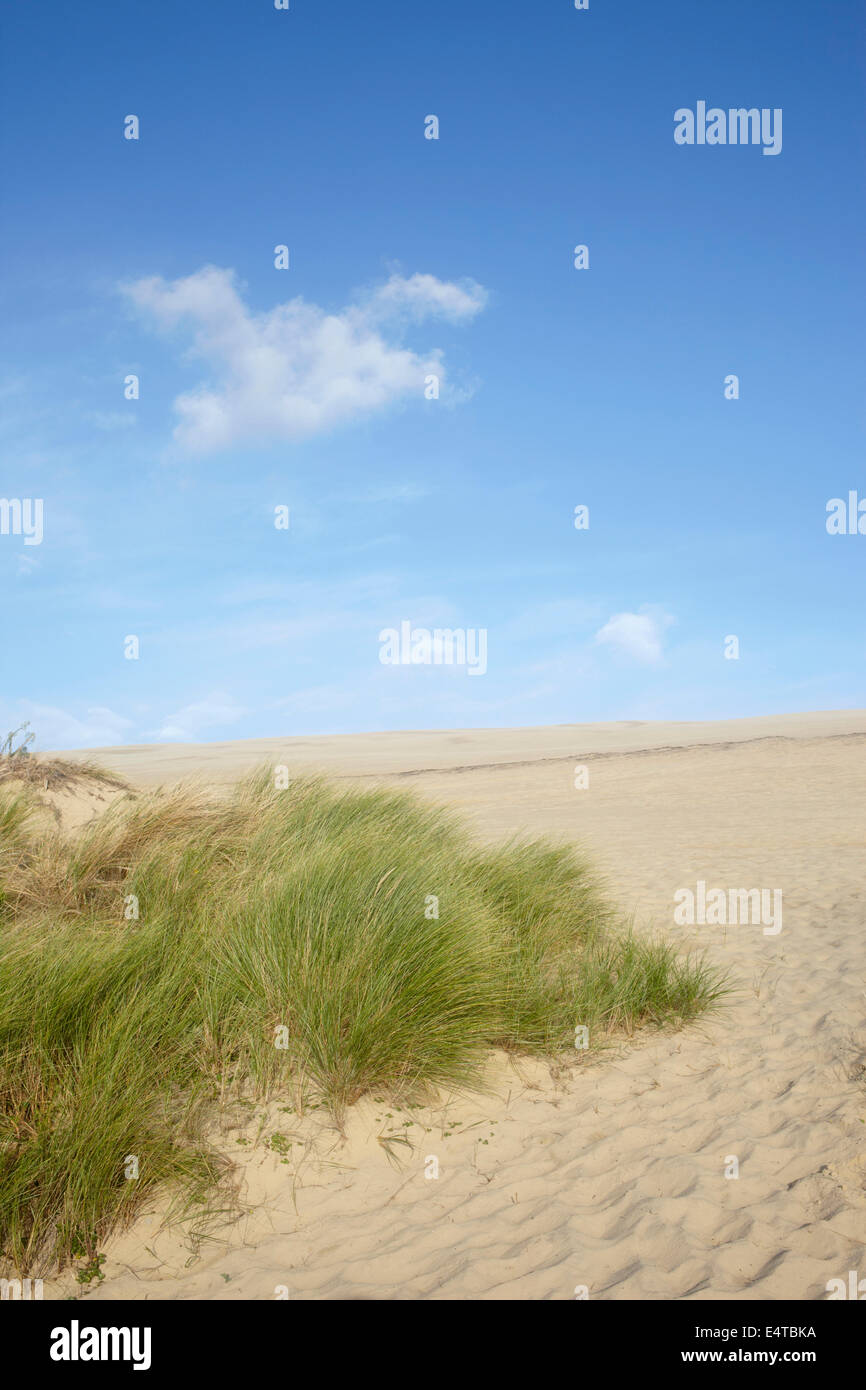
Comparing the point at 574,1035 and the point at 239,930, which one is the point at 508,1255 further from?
the point at 239,930

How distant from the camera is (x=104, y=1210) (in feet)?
10.2

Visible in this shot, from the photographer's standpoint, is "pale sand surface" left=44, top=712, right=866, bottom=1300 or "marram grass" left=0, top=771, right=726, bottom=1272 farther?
"marram grass" left=0, top=771, right=726, bottom=1272

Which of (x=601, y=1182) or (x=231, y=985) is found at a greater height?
(x=231, y=985)

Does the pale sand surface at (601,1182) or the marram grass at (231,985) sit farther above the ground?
the marram grass at (231,985)

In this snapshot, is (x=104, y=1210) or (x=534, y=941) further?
(x=534, y=941)

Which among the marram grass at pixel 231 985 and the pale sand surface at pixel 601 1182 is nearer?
the pale sand surface at pixel 601 1182

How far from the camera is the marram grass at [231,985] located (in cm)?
325

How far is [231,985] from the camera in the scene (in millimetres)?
4320

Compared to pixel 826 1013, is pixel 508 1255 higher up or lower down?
lower down

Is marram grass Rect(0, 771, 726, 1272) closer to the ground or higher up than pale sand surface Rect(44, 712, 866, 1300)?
higher up

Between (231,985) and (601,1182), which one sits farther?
(231,985)

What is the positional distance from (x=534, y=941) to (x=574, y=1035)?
952 mm

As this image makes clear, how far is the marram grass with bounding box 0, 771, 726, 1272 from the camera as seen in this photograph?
3254mm
